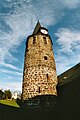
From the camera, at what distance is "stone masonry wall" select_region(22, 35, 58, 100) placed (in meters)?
19.7

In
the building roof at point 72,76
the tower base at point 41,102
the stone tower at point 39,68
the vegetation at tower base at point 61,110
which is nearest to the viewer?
the vegetation at tower base at point 61,110

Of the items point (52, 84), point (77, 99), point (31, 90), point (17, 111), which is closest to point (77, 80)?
point (77, 99)

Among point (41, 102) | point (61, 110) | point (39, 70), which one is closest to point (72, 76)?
point (39, 70)

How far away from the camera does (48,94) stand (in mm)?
19359

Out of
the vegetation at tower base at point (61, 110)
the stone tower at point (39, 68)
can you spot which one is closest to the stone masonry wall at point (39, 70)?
the stone tower at point (39, 68)

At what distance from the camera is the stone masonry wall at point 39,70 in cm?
1969

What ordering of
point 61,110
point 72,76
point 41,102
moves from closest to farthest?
point 61,110, point 41,102, point 72,76

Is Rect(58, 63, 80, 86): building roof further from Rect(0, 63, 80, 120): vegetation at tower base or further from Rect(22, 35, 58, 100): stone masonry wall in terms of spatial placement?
Rect(22, 35, 58, 100): stone masonry wall

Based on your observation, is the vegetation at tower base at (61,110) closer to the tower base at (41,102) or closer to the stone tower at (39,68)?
the tower base at (41,102)

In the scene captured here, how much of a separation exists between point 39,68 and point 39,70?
0.24 metres

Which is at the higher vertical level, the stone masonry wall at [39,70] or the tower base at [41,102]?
the stone masonry wall at [39,70]

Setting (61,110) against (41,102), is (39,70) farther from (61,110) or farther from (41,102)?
(61,110)

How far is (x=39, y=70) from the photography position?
66.9ft

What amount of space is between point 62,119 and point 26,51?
9.93m
